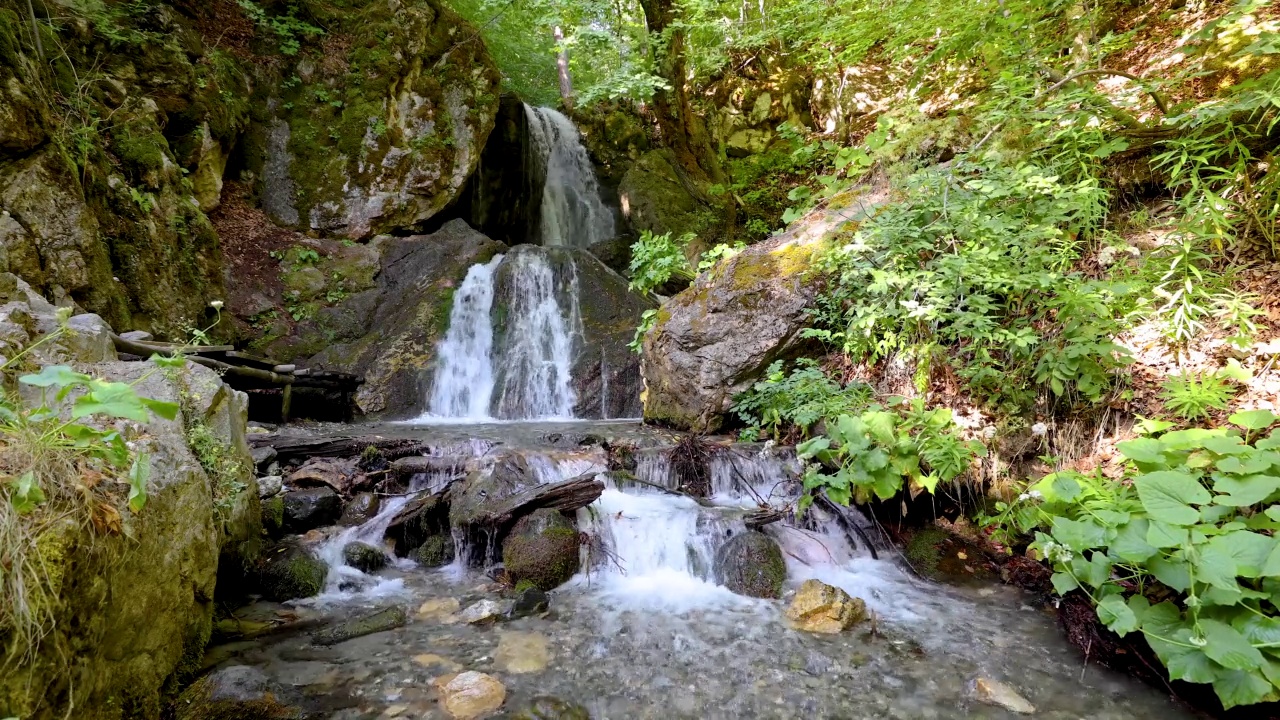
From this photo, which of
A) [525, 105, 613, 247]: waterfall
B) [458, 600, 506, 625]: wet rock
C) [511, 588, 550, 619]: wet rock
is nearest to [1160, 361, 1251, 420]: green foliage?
[511, 588, 550, 619]: wet rock

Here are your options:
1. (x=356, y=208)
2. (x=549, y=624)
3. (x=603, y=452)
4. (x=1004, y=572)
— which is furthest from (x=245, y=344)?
(x=1004, y=572)

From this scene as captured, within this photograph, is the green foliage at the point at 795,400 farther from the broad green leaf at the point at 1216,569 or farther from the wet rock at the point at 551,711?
the wet rock at the point at 551,711

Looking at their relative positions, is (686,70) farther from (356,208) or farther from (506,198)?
(356,208)

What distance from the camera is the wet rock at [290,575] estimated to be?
11.6ft

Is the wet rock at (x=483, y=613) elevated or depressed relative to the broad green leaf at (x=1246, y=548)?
depressed

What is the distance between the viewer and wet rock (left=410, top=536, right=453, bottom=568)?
4227 millimetres

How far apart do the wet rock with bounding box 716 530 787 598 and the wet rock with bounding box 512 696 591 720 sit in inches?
61.6

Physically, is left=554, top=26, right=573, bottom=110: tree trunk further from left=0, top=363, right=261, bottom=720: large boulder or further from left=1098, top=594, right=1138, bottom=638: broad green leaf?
left=1098, top=594, right=1138, bottom=638: broad green leaf

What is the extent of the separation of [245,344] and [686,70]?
1186 centimetres

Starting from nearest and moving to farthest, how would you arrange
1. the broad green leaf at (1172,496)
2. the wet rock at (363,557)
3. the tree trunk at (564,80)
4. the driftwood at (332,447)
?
the broad green leaf at (1172,496) < the wet rock at (363,557) < the driftwood at (332,447) < the tree trunk at (564,80)

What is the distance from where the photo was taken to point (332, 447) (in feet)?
18.5

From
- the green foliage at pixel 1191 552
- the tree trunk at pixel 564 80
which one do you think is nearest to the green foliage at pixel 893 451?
the green foliage at pixel 1191 552

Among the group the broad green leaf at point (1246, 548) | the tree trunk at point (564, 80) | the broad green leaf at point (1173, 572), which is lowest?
the broad green leaf at point (1173, 572)

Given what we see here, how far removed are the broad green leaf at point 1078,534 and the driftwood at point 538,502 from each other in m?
2.83
